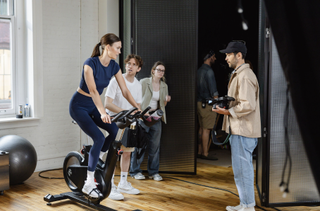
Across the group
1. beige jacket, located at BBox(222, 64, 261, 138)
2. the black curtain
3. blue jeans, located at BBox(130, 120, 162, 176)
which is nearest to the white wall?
blue jeans, located at BBox(130, 120, 162, 176)

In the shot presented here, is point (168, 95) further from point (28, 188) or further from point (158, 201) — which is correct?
point (28, 188)

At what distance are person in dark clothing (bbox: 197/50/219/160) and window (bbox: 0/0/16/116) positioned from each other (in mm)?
2660

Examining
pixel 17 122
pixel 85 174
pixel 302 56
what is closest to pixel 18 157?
pixel 17 122

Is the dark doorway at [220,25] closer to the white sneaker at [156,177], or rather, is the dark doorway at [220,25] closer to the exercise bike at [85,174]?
the white sneaker at [156,177]

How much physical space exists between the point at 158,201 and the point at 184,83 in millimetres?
1606

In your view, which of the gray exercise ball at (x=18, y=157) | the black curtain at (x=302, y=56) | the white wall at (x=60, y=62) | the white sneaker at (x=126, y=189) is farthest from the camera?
the white wall at (x=60, y=62)

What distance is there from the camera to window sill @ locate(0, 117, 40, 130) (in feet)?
13.2

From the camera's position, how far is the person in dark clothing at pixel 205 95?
16.2 ft

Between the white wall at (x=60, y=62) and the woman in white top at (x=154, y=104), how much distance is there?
1.21 metres

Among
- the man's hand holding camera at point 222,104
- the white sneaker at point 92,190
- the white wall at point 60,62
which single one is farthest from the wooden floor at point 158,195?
the man's hand holding camera at point 222,104

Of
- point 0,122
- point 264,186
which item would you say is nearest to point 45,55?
point 0,122

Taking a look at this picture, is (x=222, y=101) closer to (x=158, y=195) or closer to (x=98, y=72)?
(x=98, y=72)

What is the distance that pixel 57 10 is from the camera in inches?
176

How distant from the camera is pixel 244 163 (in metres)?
2.73
